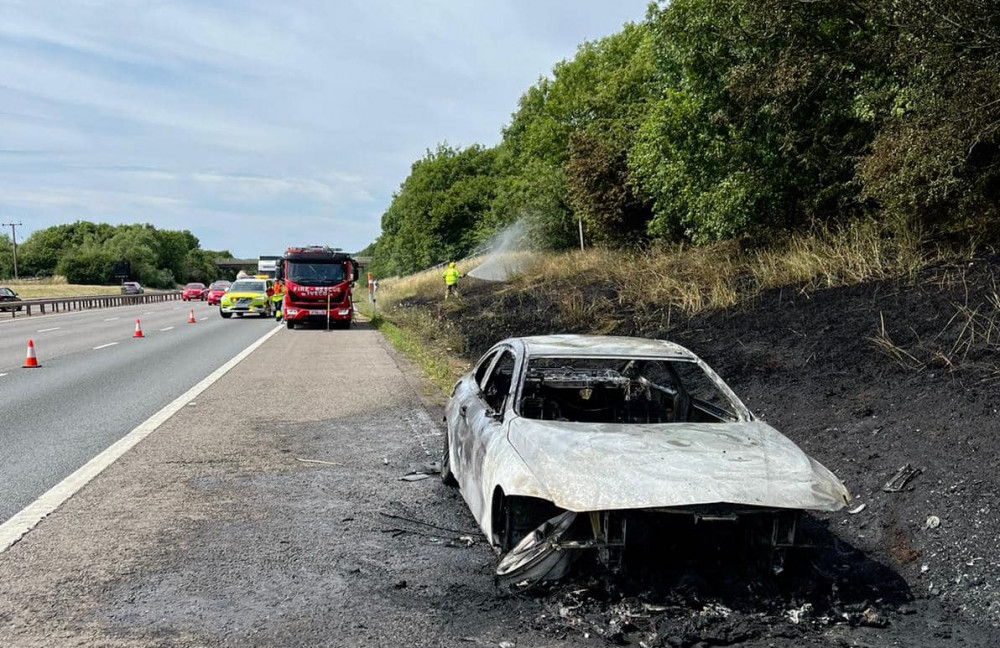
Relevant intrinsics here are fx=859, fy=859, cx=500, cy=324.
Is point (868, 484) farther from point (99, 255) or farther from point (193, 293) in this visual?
point (99, 255)

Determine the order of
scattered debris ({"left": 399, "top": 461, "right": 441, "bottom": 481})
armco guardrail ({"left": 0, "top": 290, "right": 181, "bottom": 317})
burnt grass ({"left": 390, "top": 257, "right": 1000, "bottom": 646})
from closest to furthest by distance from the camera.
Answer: burnt grass ({"left": 390, "top": 257, "right": 1000, "bottom": 646}) → scattered debris ({"left": 399, "top": 461, "right": 441, "bottom": 481}) → armco guardrail ({"left": 0, "top": 290, "right": 181, "bottom": 317})

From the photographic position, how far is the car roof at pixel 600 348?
5.79m

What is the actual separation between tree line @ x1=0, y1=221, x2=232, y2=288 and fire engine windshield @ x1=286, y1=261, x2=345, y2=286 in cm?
11248

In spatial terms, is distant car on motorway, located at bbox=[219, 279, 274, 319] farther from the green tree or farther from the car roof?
the green tree

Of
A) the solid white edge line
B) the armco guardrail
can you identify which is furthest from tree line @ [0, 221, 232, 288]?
the solid white edge line

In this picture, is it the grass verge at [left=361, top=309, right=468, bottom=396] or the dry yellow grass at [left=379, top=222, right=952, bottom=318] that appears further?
the grass verge at [left=361, top=309, right=468, bottom=396]

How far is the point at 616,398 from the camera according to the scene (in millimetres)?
6613

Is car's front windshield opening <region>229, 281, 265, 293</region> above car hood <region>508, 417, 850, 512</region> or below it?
above

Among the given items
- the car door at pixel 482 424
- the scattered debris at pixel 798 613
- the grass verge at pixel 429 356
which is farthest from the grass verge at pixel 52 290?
the scattered debris at pixel 798 613

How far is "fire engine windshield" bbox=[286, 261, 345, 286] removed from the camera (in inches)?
1097

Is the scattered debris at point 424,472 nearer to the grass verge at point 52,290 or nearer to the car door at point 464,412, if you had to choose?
the car door at point 464,412

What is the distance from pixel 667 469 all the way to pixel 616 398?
219cm

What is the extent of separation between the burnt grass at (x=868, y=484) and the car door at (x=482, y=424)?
1.03 metres

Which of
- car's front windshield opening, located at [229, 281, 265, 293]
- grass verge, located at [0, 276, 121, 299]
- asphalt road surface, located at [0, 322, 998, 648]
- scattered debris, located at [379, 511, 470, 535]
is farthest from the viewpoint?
grass verge, located at [0, 276, 121, 299]
